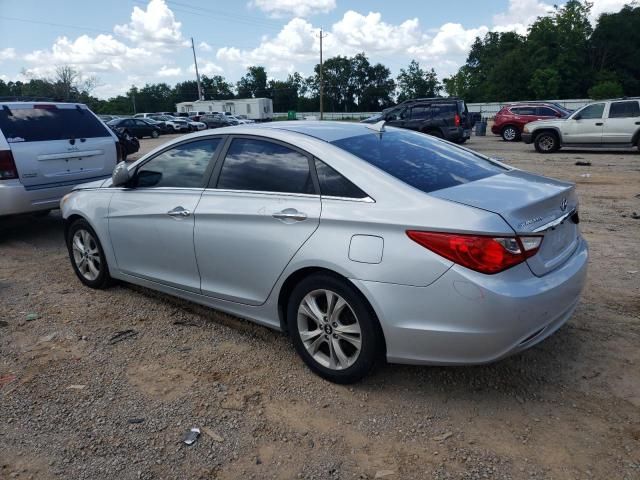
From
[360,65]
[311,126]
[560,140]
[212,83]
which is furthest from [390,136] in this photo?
[212,83]

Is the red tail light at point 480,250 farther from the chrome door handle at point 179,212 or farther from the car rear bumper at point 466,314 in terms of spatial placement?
the chrome door handle at point 179,212

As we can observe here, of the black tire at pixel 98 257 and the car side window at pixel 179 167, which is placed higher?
the car side window at pixel 179 167

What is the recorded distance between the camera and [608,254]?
18.1ft

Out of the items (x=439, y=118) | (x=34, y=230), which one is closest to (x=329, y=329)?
(x=34, y=230)

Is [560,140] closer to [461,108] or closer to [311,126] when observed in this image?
[461,108]

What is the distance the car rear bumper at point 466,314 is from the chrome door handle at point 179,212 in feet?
5.00

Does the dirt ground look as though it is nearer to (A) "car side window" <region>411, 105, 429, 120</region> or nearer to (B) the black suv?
(B) the black suv

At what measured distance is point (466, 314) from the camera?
8.61ft

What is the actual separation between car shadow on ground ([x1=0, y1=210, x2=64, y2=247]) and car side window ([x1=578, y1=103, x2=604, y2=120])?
14546 mm

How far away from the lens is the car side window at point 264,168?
3.32m

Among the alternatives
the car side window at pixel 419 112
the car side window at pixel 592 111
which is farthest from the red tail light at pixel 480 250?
the car side window at pixel 419 112

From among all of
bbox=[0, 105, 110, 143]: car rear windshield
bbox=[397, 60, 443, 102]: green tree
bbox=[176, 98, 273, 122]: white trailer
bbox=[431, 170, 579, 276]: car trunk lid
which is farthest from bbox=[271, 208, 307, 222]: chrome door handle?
bbox=[397, 60, 443, 102]: green tree

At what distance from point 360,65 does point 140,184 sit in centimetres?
10872

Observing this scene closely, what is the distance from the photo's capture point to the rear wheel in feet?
74.7
